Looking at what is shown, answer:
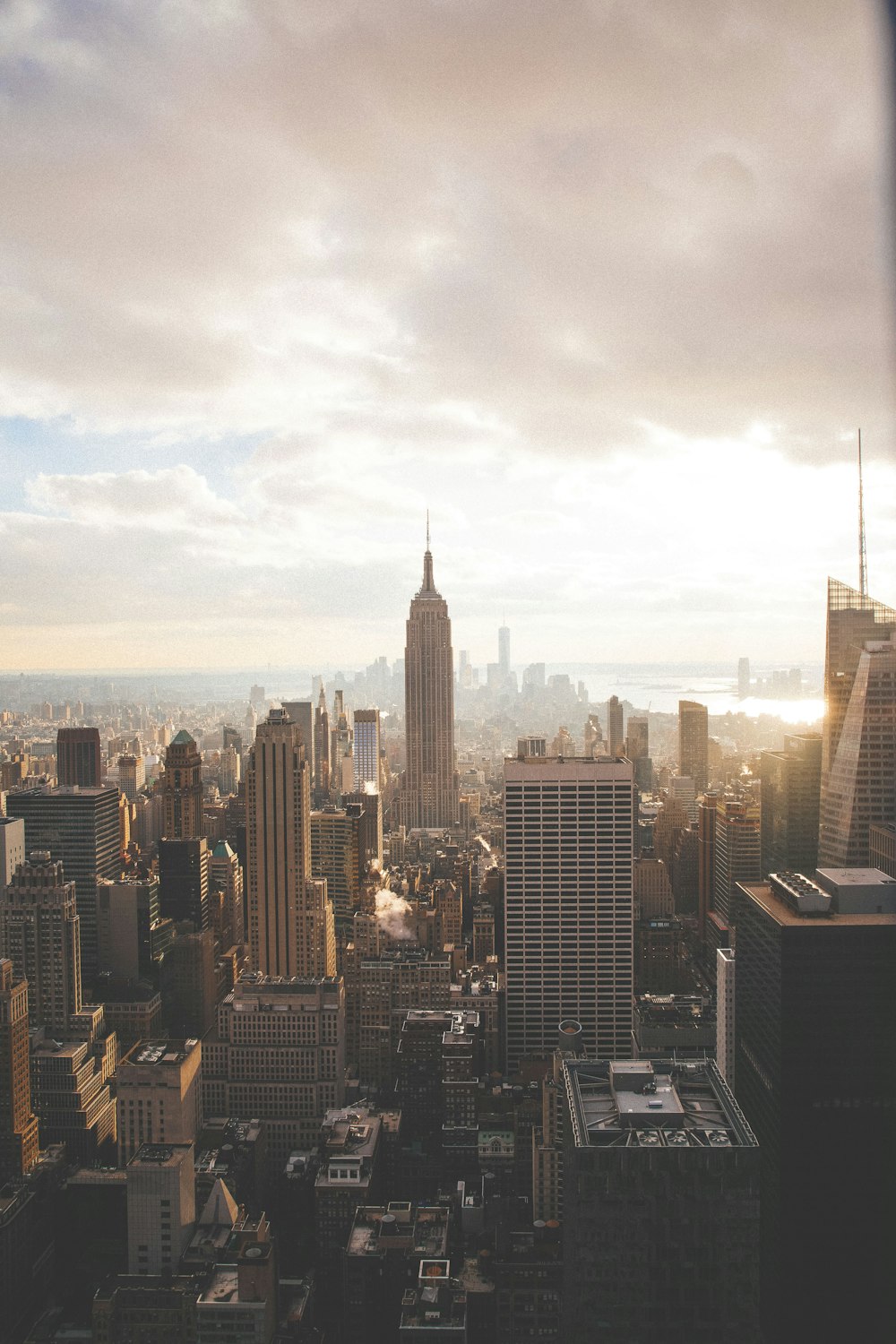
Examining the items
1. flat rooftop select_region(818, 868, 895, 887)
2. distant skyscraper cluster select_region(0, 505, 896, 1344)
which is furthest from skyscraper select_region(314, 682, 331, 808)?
flat rooftop select_region(818, 868, 895, 887)

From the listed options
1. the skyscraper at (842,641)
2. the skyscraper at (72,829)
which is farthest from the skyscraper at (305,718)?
the skyscraper at (842,641)

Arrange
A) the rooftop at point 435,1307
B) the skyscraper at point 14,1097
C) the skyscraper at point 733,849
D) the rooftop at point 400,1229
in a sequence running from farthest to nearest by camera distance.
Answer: the skyscraper at point 733,849
the skyscraper at point 14,1097
the rooftop at point 400,1229
the rooftop at point 435,1307

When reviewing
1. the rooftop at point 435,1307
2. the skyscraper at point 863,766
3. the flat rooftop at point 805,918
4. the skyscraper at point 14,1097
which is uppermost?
the skyscraper at point 863,766

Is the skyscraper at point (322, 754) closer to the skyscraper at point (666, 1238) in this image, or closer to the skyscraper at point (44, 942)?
the skyscraper at point (44, 942)

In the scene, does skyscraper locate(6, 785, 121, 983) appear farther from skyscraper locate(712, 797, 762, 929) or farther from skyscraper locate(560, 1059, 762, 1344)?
skyscraper locate(560, 1059, 762, 1344)

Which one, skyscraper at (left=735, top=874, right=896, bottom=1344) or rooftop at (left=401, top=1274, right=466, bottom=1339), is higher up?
skyscraper at (left=735, top=874, right=896, bottom=1344)

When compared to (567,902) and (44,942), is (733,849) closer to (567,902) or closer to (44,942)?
(567,902)
